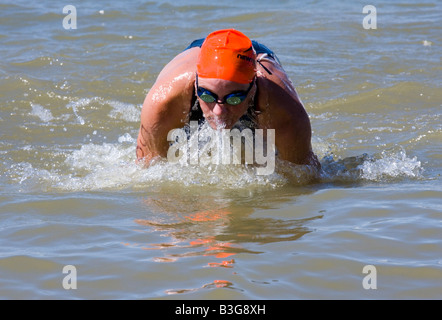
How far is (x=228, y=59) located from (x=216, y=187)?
1096mm

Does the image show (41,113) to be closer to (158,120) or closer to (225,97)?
(158,120)

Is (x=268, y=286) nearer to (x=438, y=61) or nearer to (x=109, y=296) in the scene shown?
(x=109, y=296)

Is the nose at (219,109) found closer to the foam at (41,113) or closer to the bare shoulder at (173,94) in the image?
the bare shoulder at (173,94)

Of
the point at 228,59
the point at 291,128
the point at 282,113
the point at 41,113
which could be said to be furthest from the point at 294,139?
the point at 41,113

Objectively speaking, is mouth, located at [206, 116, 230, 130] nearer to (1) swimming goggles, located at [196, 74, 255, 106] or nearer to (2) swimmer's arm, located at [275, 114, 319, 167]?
(1) swimming goggles, located at [196, 74, 255, 106]

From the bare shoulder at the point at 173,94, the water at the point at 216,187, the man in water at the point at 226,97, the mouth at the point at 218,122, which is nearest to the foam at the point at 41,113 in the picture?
the water at the point at 216,187

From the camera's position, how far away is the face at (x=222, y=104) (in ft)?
13.7

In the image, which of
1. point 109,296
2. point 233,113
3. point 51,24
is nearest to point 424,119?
point 233,113

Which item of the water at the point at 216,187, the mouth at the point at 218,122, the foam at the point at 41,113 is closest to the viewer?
the water at the point at 216,187

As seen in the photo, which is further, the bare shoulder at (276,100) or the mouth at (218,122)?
the bare shoulder at (276,100)

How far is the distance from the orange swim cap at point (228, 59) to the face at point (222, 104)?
3 cm

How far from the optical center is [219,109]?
4.24 meters
